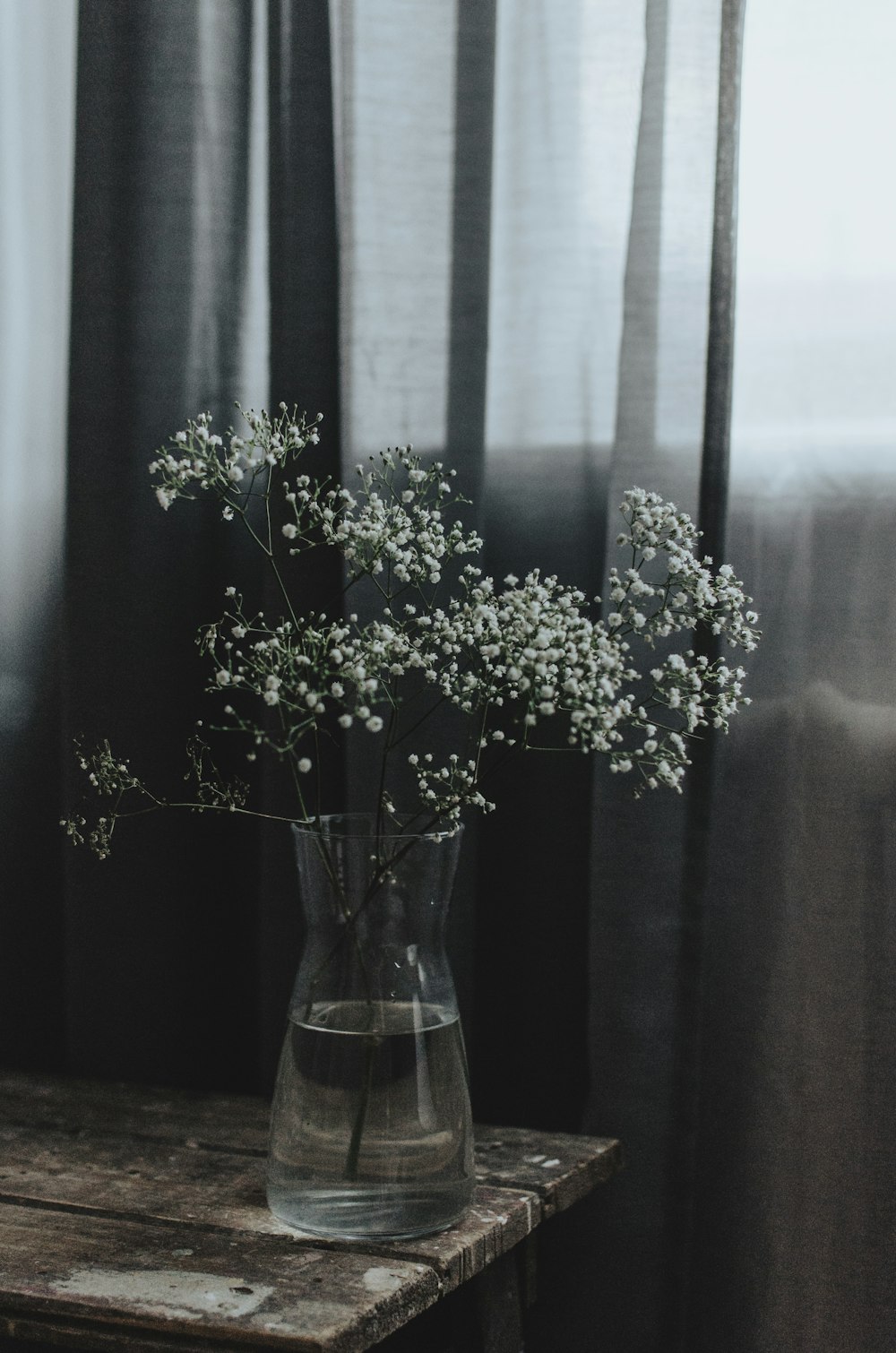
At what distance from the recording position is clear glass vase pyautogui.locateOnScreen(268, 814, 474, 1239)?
0.82 metres

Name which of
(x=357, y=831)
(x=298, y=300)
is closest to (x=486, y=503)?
(x=298, y=300)

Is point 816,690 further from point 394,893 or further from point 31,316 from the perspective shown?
point 31,316

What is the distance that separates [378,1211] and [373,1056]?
9 cm

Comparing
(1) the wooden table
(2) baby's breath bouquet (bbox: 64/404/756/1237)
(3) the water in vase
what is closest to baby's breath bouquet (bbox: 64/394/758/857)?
(2) baby's breath bouquet (bbox: 64/404/756/1237)

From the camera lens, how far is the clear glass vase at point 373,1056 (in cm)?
82

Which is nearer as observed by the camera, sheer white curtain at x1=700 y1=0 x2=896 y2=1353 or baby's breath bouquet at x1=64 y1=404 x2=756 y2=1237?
baby's breath bouquet at x1=64 y1=404 x2=756 y2=1237

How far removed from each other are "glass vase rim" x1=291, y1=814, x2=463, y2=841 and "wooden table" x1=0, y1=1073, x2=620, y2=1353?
0.25 meters

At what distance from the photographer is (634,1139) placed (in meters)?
1.09

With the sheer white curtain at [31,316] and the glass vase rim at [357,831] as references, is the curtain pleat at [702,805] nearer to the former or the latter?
the glass vase rim at [357,831]

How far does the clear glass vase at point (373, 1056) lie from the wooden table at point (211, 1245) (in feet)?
0.09

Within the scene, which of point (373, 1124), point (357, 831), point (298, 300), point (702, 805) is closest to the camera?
point (373, 1124)

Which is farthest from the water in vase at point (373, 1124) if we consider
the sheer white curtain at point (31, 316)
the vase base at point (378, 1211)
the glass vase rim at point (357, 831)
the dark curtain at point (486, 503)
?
the sheer white curtain at point (31, 316)

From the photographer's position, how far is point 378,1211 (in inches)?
32.3

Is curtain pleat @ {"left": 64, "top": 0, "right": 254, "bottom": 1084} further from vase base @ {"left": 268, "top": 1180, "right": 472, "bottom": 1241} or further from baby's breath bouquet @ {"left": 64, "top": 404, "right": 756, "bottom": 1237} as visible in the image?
vase base @ {"left": 268, "top": 1180, "right": 472, "bottom": 1241}
